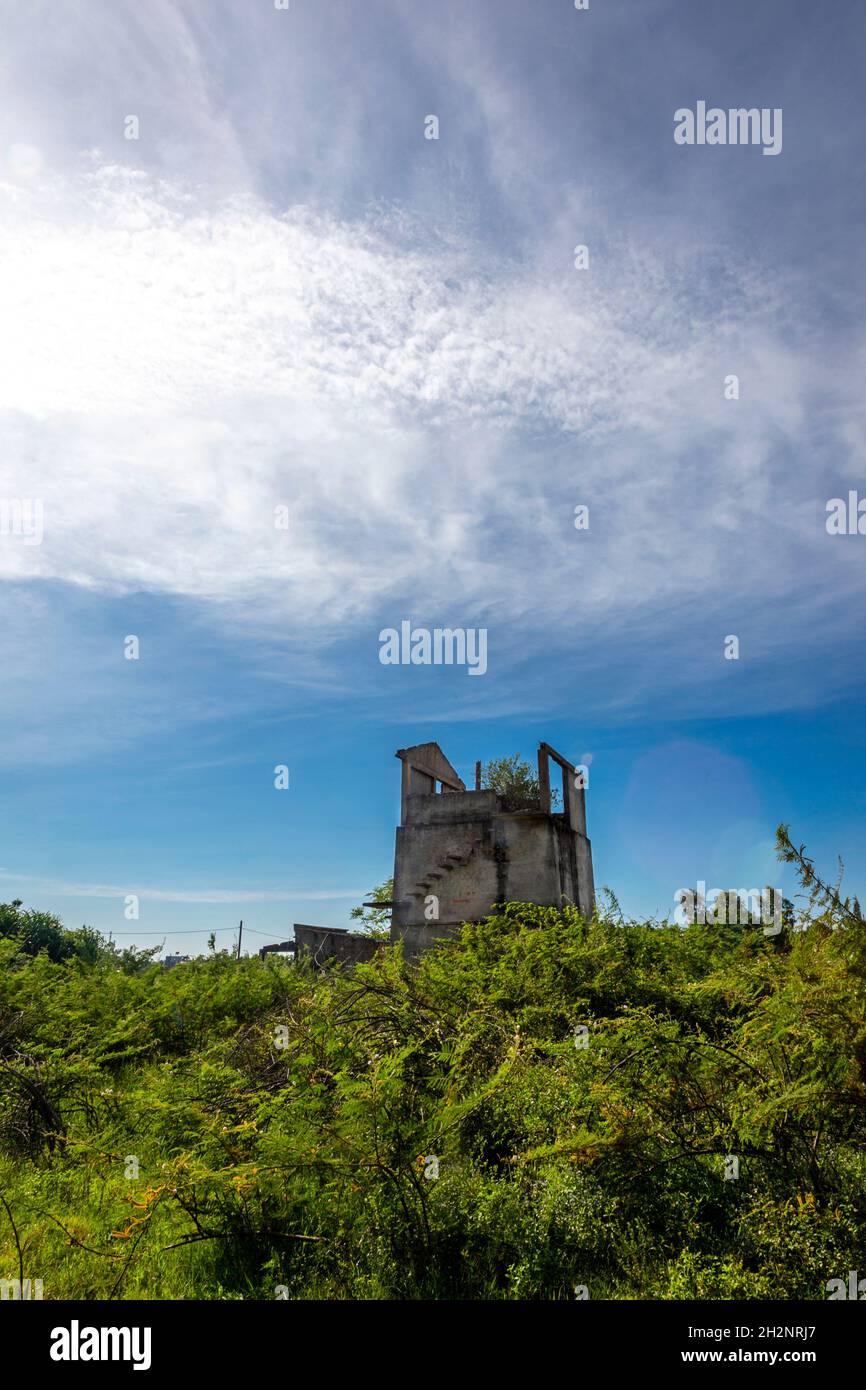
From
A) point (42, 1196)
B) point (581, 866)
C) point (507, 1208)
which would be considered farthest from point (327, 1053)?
point (581, 866)

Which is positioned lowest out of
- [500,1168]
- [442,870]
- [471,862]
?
[500,1168]

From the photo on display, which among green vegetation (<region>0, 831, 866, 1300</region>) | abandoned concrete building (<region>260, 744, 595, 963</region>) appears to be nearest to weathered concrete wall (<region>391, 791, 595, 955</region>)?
abandoned concrete building (<region>260, 744, 595, 963</region>)

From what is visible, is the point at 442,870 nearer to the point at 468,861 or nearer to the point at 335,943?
the point at 468,861

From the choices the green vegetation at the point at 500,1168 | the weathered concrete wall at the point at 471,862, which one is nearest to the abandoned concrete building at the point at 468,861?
the weathered concrete wall at the point at 471,862

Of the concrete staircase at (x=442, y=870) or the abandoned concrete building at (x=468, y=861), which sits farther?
the concrete staircase at (x=442, y=870)

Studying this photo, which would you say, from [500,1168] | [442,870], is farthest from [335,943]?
[500,1168]

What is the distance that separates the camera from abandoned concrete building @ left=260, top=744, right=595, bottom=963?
2120cm

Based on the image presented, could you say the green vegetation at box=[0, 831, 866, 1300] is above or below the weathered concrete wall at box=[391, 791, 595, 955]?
below

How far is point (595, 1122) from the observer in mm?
5605

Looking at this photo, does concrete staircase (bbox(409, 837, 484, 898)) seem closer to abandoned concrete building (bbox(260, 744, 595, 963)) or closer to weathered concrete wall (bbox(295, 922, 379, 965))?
abandoned concrete building (bbox(260, 744, 595, 963))

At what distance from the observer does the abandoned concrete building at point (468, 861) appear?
69.6ft

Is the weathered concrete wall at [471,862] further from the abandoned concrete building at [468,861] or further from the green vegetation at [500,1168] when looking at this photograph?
the green vegetation at [500,1168]

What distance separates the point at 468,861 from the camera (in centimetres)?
2191

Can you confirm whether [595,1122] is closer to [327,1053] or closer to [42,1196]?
[327,1053]
